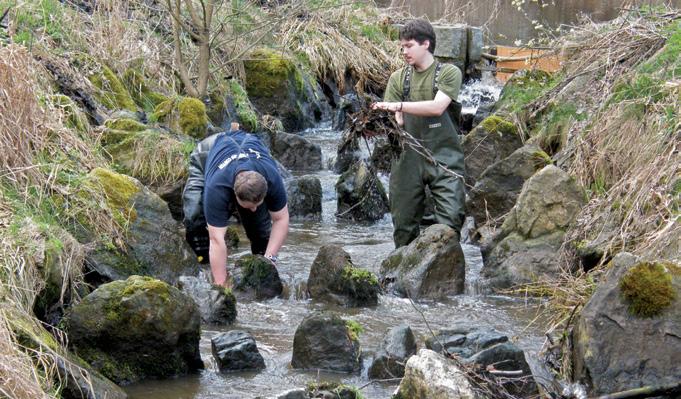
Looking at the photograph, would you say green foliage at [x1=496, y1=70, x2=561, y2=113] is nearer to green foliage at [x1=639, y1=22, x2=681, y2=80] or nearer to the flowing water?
green foliage at [x1=639, y1=22, x2=681, y2=80]

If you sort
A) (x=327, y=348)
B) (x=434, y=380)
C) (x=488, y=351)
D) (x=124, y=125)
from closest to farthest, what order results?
(x=434, y=380), (x=488, y=351), (x=327, y=348), (x=124, y=125)

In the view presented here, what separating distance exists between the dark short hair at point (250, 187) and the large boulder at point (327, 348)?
126cm

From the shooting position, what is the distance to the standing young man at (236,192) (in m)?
7.13

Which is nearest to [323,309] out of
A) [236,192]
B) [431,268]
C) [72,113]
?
[431,268]

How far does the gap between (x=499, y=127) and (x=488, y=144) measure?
0.22m

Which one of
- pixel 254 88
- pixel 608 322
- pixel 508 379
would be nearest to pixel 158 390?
pixel 508 379

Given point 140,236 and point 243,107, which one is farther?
point 243,107

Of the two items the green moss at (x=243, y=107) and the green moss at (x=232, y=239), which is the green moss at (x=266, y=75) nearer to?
the green moss at (x=243, y=107)

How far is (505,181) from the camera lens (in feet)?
30.8

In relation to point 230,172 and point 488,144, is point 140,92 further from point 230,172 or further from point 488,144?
point 230,172

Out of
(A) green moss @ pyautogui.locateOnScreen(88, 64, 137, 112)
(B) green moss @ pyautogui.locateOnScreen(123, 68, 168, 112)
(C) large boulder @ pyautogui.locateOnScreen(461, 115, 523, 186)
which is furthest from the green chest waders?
(B) green moss @ pyautogui.locateOnScreen(123, 68, 168, 112)

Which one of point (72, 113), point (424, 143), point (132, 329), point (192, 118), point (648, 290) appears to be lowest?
point (132, 329)

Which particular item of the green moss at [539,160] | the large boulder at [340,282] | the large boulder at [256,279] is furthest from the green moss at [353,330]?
the green moss at [539,160]

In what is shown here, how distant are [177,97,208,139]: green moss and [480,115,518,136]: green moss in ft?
9.70
